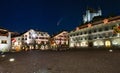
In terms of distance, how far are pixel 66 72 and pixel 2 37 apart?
5868 cm

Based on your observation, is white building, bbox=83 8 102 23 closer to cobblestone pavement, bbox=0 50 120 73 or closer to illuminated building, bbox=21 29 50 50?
illuminated building, bbox=21 29 50 50

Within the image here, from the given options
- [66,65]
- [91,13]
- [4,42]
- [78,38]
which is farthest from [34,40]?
[66,65]

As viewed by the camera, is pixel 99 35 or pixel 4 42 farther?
pixel 99 35

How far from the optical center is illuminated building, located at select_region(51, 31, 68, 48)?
112 meters

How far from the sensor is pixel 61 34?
117 meters

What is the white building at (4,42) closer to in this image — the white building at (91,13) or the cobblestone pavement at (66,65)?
the cobblestone pavement at (66,65)

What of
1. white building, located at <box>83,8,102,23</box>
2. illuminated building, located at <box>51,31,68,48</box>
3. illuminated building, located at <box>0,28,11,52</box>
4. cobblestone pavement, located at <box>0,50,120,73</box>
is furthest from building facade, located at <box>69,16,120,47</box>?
cobblestone pavement, located at <box>0,50,120,73</box>

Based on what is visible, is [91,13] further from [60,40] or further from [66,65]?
[66,65]

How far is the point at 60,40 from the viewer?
11656 cm

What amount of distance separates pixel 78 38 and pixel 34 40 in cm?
2548

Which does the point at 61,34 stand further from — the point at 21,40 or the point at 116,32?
the point at 116,32

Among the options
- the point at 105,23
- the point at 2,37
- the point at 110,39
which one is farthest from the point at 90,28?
the point at 2,37

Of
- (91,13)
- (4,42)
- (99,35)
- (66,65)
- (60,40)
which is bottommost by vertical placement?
(66,65)

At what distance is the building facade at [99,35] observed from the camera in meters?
68.9
